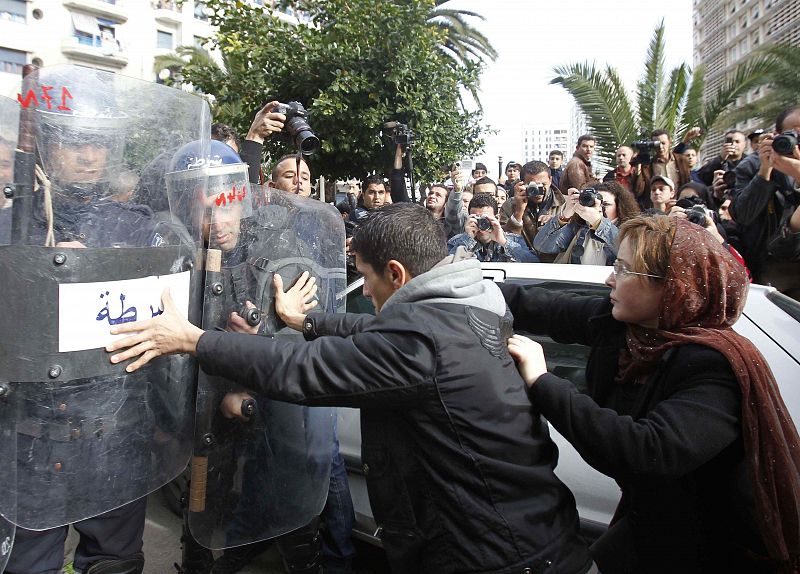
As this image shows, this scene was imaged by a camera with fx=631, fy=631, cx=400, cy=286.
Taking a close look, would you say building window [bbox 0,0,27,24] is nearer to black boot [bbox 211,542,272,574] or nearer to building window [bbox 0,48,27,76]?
building window [bbox 0,48,27,76]

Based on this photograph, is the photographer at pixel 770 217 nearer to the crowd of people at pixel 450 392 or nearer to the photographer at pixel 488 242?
the photographer at pixel 488 242

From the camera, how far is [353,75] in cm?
677

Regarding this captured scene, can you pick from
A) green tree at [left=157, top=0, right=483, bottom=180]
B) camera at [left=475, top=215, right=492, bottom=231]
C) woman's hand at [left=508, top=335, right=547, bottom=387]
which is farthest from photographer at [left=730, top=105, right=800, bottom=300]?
green tree at [left=157, top=0, right=483, bottom=180]

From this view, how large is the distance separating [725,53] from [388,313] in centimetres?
5730

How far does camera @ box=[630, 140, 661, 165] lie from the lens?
4953 mm

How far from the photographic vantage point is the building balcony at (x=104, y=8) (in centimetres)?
2900

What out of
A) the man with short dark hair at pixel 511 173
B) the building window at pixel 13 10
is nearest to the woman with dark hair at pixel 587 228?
the man with short dark hair at pixel 511 173

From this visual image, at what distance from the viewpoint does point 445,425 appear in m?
1.39

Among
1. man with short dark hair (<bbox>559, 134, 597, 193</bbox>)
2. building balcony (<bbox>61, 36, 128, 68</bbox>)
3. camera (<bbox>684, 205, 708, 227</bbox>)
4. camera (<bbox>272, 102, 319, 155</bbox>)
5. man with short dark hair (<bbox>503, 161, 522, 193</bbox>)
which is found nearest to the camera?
camera (<bbox>272, 102, 319, 155</bbox>)

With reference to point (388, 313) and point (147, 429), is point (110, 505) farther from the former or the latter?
point (388, 313)

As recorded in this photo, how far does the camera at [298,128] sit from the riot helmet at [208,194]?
0.88 metres

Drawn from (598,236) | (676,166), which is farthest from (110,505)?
(676,166)

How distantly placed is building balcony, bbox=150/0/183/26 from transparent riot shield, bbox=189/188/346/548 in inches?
1368

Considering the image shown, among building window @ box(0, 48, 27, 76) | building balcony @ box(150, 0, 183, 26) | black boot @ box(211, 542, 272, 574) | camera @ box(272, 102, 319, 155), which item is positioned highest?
building balcony @ box(150, 0, 183, 26)
